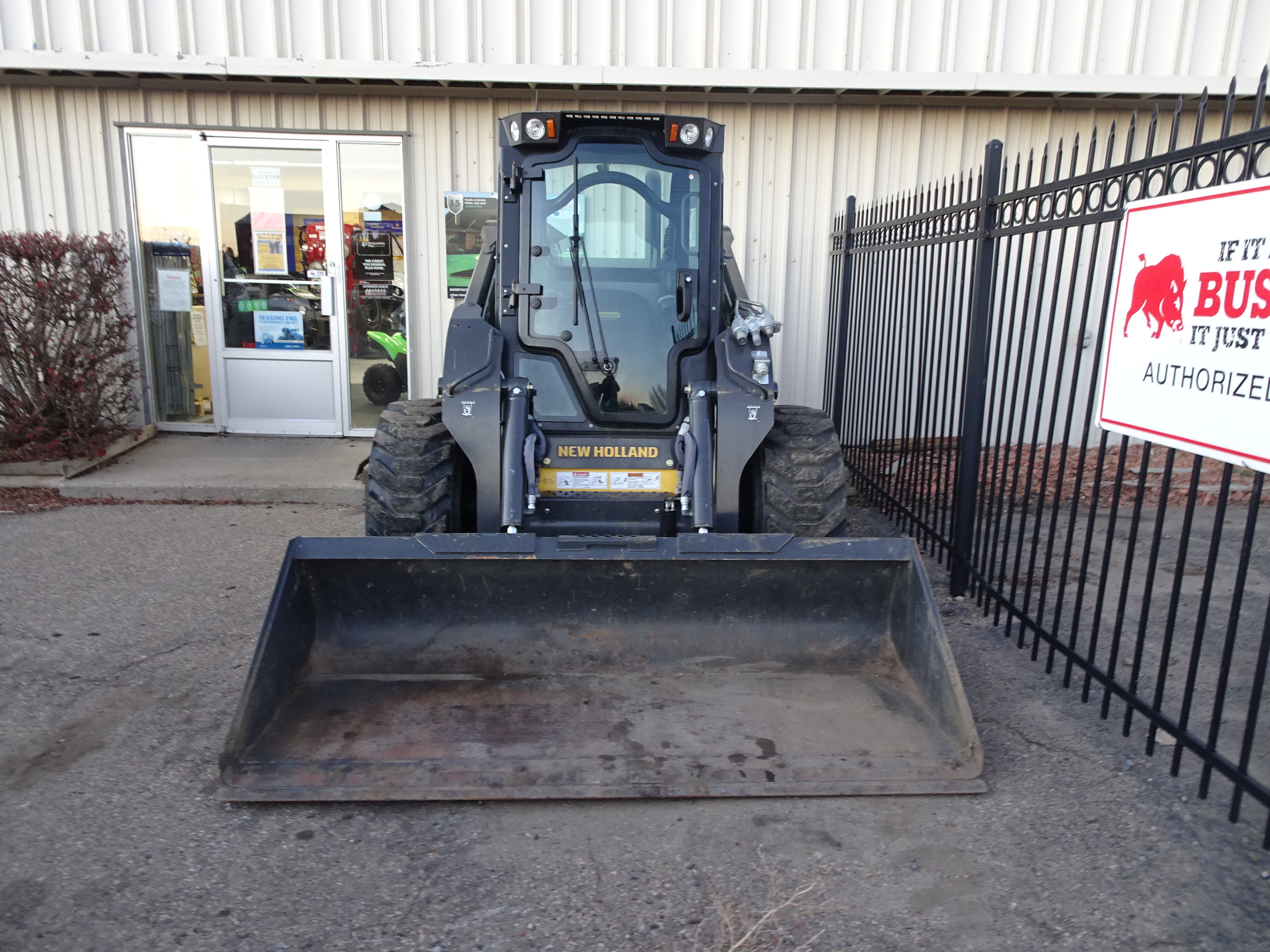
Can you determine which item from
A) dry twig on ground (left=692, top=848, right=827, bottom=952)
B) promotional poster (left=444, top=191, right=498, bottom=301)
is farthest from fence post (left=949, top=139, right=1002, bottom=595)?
promotional poster (left=444, top=191, right=498, bottom=301)

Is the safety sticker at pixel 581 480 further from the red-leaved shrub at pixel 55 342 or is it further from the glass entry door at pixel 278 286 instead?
the red-leaved shrub at pixel 55 342

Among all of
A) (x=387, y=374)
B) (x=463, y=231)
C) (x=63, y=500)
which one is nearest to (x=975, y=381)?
(x=463, y=231)

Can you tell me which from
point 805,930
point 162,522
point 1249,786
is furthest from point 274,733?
point 162,522

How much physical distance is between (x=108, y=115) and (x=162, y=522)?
12.8 ft

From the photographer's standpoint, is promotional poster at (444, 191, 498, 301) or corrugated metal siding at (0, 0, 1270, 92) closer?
corrugated metal siding at (0, 0, 1270, 92)

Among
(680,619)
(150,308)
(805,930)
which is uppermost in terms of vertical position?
(150,308)

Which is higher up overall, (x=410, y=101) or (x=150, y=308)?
(x=410, y=101)

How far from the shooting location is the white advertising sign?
267cm

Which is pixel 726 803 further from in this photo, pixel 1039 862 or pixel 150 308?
pixel 150 308

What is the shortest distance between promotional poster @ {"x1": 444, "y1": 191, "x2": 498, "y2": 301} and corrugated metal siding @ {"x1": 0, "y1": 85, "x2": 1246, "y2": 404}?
0.28 ft

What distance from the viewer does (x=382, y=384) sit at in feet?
26.7

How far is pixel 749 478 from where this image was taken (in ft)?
14.5

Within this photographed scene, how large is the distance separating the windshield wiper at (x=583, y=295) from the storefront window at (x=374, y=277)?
4001 millimetres

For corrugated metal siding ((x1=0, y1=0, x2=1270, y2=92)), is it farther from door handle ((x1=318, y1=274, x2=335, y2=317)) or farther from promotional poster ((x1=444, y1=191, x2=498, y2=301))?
door handle ((x1=318, y1=274, x2=335, y2=317))
